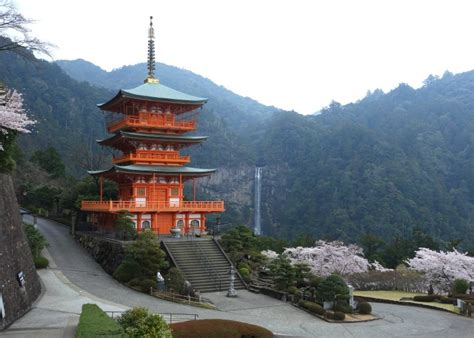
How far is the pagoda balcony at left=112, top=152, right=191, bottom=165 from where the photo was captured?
110ft

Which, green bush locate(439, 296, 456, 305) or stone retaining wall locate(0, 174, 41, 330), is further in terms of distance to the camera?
green bush locate(439, 296, 456, 305)

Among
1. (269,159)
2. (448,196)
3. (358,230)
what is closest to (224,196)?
(269,159)

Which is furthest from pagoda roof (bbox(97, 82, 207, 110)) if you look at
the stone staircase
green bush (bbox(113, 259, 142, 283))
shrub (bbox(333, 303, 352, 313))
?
shrub (bbox(333, 303, 352, 313))

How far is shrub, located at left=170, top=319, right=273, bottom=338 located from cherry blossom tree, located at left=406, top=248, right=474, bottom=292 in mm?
21827

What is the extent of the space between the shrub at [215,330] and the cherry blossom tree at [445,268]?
21.8 meters

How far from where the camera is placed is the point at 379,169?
375 feet

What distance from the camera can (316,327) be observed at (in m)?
20.5

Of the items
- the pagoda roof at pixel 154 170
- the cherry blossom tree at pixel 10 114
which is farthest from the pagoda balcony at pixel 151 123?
the cherry blossom tree at pixel 10 114

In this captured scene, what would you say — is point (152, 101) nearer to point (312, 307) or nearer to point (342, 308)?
point (312, 307)

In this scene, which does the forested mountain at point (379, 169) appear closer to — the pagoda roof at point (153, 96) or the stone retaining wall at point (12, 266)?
the pagoda roof at point (153, 96)

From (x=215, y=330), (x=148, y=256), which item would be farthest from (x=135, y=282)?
(x=215, y=330)

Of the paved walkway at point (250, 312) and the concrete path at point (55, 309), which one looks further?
the paved walkway at point (250, 312)

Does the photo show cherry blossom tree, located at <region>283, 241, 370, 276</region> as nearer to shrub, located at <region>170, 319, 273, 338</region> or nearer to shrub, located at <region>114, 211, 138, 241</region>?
shrub, located at <region>114, 211, 138, 241</region>

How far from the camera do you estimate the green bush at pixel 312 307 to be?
23.0 metres
